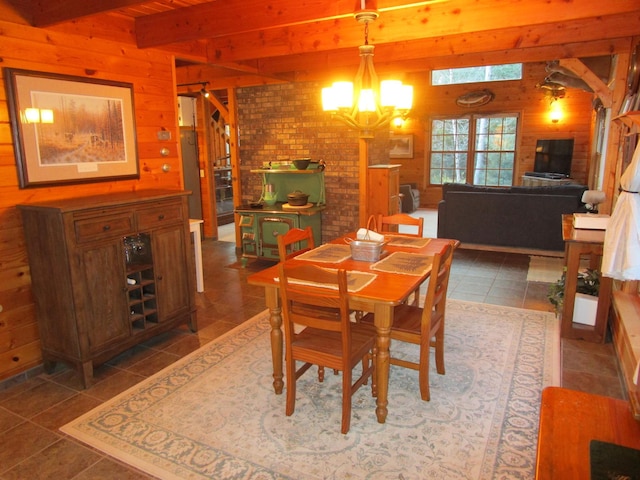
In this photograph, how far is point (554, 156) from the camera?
9.52m

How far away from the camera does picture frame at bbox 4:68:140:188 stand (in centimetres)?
289

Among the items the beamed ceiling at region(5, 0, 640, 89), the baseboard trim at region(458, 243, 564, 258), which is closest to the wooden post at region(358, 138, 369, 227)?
the beamed ceiling at region(5, 0, 640, 89)

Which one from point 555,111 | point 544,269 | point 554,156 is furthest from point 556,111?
point 544,269

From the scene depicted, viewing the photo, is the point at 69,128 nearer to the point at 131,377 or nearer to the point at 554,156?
the point at 131,377

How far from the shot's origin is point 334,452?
7.28ft

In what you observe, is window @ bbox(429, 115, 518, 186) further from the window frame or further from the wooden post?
the wooden post

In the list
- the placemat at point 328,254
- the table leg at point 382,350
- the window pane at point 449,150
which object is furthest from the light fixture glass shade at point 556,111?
the table leg at point 382,350

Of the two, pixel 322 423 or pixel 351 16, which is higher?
pixel 351 16

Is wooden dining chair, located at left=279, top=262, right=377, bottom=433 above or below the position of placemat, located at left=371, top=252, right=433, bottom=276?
below

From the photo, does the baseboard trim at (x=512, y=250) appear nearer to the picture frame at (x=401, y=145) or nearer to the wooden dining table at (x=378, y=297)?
the wooden dining table at (x=378, y=297)

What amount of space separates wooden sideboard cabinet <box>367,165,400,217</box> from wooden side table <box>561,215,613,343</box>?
2.47 metres

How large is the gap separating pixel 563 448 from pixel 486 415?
1.41 metres

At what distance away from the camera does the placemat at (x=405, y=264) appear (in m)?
2.57

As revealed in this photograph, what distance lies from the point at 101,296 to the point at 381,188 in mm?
3659
